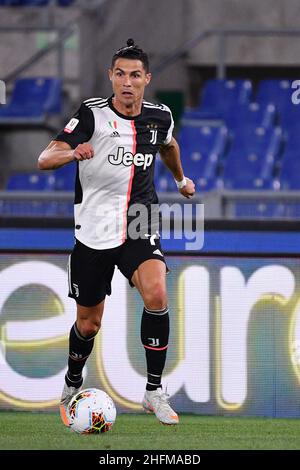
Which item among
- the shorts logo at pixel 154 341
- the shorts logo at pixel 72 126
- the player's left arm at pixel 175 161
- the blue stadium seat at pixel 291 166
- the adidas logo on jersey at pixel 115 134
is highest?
the shorts logo at pixel 72 126

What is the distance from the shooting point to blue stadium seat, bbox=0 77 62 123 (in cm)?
1520

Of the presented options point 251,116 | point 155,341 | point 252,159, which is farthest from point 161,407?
point 251,116

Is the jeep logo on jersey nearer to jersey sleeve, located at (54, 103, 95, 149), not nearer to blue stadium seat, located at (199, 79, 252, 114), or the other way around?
jersey sleeve, located at (54, 103, 95, 149)

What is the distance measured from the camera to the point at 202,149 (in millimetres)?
14523

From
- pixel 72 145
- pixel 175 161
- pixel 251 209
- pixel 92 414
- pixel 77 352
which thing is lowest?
pixel 92 414

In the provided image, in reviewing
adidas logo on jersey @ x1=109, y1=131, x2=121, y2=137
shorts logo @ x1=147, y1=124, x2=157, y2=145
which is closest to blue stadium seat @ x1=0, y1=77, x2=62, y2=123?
shorts logo @ x1=147, y1=124, x2=157, y2=145

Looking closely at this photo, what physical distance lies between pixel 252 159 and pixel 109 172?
688cm

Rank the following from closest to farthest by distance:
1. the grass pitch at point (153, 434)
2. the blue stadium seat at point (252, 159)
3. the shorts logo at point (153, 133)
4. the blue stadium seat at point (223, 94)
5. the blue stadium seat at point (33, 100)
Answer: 1. the grass pitch at point (153, 434)
2. the shorts logo at point (153, 133)
3. the blue stadium seat at point (252, 159)
4. the blue stadium seat at point (33, 100)
5. the blue stadium seat at point (223, 94)

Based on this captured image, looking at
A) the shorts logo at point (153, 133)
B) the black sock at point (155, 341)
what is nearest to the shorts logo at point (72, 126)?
the shorts logo at point (153, 133)

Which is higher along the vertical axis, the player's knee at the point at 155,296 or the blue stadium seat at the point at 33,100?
the player's knee at the point at 155,296

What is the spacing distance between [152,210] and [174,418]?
1.21 metres

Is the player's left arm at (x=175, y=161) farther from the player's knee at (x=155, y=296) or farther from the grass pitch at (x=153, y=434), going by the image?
the grass pitch at (x=153, y=434)

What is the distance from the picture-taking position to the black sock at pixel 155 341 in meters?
7.51

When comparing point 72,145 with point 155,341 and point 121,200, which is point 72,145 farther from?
point 155,341
